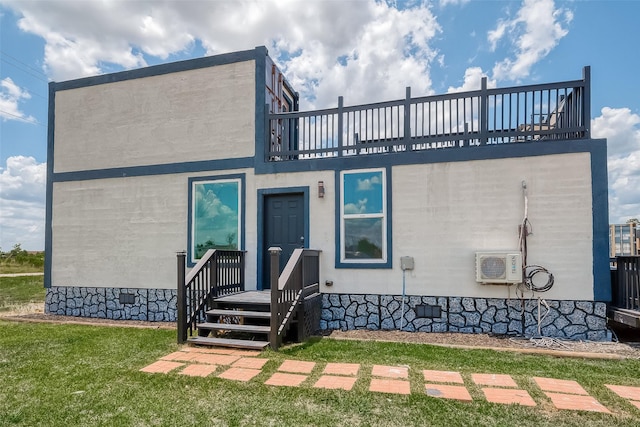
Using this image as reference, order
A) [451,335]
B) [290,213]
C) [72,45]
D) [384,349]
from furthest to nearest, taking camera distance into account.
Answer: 1. [72,45]
2. [290,213]
3. [451,335]
4. [384,349]

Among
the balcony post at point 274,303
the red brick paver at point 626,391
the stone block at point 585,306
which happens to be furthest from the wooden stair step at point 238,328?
the stone block at point 585,306

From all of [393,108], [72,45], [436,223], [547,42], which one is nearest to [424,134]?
[393,108]

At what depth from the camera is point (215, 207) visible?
7.15 meters

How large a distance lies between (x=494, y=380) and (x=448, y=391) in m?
0.63

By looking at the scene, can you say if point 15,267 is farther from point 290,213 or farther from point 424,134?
point 424,134

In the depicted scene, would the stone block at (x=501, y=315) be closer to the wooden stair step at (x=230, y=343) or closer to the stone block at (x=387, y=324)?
the stone block at (x=387, y=324)

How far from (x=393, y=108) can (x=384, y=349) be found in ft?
13.1

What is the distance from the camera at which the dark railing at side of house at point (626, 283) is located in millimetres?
5043

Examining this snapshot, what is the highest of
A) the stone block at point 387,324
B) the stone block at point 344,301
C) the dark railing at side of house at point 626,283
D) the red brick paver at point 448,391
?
the dark railing at side of house at point 626,283

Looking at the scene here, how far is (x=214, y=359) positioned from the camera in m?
4.30

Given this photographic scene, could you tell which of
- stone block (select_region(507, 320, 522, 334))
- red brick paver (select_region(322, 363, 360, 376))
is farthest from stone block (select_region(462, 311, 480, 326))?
red brick paver (select_region(322, 363, 360, 376))

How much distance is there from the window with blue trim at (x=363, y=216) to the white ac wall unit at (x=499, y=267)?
1.50 meters

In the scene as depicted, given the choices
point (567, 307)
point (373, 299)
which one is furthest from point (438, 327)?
point (567, 307)

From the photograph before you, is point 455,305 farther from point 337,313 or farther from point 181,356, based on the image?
point 181,356
